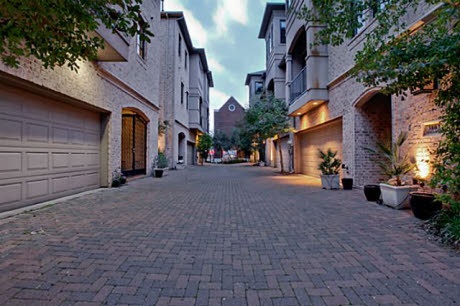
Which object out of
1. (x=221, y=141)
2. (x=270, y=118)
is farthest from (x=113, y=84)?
(x=221, y=141)

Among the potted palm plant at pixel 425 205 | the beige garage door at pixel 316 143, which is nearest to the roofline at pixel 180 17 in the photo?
the beige garage door at pixel 316 143

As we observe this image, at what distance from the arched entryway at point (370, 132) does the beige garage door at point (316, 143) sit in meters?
1.67

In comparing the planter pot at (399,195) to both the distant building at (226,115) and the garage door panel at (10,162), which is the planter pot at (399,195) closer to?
the garage door panel at (10,162)

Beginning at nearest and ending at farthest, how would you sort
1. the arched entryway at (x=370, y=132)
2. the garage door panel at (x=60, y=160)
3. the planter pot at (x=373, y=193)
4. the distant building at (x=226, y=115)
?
the garage door panel at (x=60, y=160), the planter pot at (x=373, y=193), the arched entryway at (x=370, y=132), the distant building at (x=226, y=115)

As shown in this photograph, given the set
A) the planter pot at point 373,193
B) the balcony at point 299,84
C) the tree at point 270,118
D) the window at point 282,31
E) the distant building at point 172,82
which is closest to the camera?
the planter pot at point 373,193

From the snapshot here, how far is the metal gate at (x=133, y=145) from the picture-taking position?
1055 cm

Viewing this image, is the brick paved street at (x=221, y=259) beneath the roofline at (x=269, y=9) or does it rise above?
beneath

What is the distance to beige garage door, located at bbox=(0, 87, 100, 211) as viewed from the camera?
450 centimetres

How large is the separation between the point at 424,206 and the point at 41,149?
312 inches

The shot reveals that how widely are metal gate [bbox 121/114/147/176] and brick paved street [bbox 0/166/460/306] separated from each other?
590cm

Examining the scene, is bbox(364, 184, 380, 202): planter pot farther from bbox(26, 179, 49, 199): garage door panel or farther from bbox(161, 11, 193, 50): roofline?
bbox(161, 11, 193, 50): roofline

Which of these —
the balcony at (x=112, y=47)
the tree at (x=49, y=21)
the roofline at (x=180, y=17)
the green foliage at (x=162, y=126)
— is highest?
the roofline at (x=180, y=17)

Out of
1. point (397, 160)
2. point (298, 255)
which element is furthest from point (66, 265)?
point (397, 160)

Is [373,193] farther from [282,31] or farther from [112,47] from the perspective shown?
[282,31]
